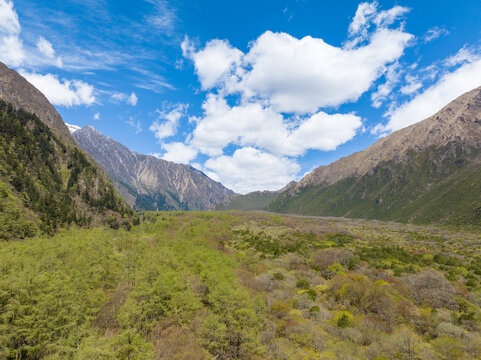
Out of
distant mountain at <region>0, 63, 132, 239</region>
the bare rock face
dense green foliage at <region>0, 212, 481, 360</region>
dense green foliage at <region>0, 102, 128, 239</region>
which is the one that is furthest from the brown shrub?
the bare rock face

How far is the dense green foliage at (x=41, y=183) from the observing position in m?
89.8

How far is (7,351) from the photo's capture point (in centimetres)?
2064

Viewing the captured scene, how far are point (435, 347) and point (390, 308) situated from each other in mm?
9095

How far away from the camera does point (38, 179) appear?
121 meters

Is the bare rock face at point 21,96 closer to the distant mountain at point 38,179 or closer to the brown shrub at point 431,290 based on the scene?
the distant mountain at point 38,179

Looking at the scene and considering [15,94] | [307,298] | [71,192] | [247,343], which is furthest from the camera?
[15,94]

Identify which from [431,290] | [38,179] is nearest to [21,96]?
[38,179]

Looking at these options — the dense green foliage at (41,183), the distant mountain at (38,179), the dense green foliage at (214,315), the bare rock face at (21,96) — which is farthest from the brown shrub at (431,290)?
the bare rock face at (21,96)

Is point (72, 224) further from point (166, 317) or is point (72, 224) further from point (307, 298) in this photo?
point (307, 298)

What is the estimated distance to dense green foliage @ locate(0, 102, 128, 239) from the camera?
89750 millimetres

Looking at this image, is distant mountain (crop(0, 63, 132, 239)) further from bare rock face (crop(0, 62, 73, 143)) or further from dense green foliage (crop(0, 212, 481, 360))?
dense green foliage (crop(0, 212, 481, 360))

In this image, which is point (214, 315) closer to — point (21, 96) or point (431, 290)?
point (431, 290)

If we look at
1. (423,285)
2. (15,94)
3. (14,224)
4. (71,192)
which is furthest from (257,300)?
(15,94)

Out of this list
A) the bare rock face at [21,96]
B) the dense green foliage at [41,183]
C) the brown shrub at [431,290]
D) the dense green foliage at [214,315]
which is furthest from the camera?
the bare rock face at [21,96]
